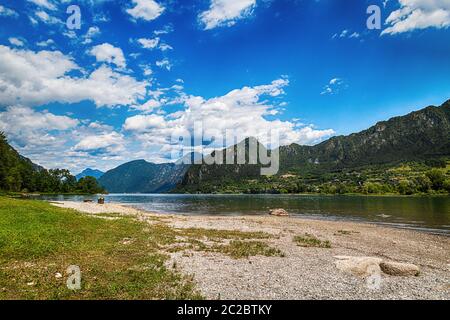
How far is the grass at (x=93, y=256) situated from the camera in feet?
48.1

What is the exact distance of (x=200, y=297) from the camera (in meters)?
14.1

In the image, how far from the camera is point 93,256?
21500mm

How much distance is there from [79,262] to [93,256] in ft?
5.99

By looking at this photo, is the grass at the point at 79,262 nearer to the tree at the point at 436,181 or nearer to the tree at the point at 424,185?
→ the tree at the point at 424,185

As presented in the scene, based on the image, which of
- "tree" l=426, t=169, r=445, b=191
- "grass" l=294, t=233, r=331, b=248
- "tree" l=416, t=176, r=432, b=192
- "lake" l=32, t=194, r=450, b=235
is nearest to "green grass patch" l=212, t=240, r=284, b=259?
"grass" l=294, t=233, r=331, b=248

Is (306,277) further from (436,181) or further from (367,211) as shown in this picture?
(436,181)

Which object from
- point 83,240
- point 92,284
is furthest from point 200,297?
point 83,240

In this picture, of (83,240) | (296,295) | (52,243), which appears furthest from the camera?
(83,240)

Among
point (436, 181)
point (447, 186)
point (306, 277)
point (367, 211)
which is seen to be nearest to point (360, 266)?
point (306, 277)

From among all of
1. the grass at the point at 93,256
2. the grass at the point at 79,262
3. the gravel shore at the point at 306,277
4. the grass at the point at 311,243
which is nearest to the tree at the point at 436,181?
the gravel shore at the point at 306,277

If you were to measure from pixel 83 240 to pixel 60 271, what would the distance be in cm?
895

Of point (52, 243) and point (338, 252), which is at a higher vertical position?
point (52, 243)

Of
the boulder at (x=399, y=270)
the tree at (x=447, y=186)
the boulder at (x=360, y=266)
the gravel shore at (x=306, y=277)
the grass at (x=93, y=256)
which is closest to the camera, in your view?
the grass at (x=93, y=256)
